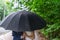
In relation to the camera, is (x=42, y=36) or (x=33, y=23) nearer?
(x=33, y=23)

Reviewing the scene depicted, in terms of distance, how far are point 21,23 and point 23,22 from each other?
0.04 m

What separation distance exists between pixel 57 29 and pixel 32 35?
642 mm

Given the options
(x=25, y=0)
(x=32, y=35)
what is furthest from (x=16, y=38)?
(x=25, y=0)

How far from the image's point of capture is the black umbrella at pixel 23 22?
3.05 metres

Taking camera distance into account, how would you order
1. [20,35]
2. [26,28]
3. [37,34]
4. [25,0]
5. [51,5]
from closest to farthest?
[26,28] → [20,35] → [37,34] → [51,5] → [25,0]

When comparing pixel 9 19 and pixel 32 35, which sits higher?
pixel 9 19

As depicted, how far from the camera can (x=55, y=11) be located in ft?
12.0

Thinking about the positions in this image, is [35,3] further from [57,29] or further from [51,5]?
[57,29]

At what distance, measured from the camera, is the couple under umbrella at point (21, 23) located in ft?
10.0

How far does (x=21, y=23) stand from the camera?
310cm

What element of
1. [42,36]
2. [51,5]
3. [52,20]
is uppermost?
[51,5]

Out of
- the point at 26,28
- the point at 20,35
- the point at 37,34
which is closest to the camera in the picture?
the point at 26,28

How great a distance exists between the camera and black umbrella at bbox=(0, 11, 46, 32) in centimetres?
305

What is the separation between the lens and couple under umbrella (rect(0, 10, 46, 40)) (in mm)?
3049
